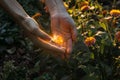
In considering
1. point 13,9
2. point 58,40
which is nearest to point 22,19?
point 13,9

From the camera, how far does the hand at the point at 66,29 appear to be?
1951 millimetres

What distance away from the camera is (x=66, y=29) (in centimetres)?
205

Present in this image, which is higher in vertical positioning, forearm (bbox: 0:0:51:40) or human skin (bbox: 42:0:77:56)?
forearm (bbox: 0:0:51:40)

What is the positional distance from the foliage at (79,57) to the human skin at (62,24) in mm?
480

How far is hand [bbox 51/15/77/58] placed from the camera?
1951 millimetres

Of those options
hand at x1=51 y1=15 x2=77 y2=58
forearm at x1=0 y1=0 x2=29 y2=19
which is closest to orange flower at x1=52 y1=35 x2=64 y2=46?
hand at x1=51 y1=15 x2=77 y2=58

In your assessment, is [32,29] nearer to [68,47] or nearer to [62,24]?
[68,47]

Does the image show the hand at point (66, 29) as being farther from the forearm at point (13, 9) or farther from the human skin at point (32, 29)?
the forearm at point (13, 9)

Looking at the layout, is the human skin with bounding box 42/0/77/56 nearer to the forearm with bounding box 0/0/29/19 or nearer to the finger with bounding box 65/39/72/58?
the finger with bounding box 65/39/72/58

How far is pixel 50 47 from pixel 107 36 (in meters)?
1.03

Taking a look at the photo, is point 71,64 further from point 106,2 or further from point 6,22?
point 106,2

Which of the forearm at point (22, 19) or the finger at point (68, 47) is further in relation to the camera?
the finger at point (68, 47)

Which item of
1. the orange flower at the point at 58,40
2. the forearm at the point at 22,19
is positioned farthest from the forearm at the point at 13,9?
the orange flower at the point at 58,40

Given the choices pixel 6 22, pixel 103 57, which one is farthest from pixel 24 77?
pixel 6 22
